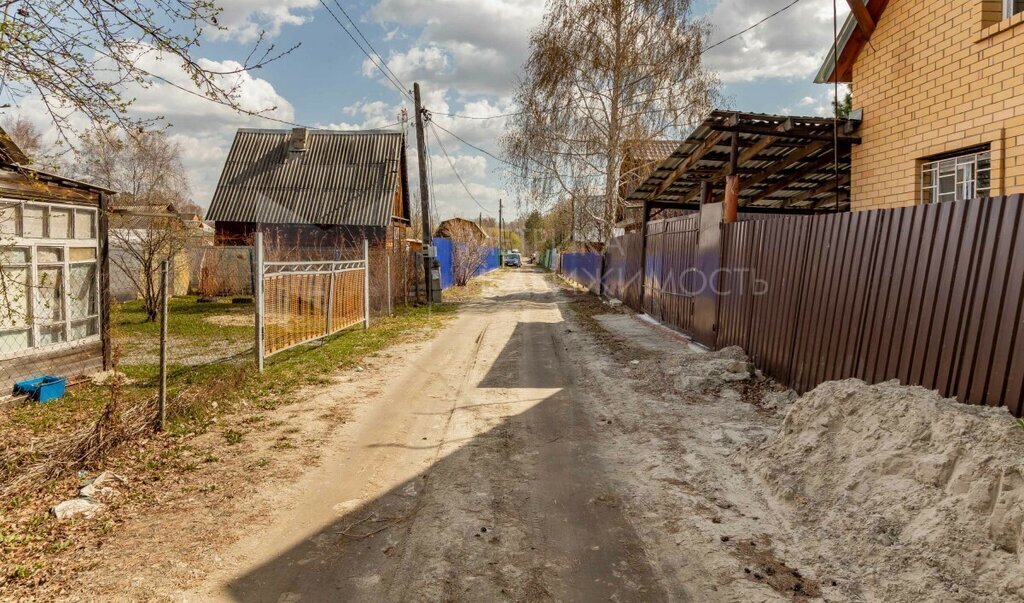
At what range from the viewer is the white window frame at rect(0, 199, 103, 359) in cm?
734

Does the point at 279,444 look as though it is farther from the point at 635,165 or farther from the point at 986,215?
the point at 635,165

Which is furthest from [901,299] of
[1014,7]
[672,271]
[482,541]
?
[672,271]

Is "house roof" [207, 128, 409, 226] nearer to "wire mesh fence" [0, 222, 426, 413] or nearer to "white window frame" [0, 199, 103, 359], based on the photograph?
"wire mesh fence" [0, 222, 426, 413]

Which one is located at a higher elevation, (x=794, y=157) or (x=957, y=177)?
(x=794, y=157)

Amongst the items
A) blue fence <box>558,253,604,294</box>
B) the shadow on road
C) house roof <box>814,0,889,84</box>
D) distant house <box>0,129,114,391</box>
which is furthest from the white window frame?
blue fence <box>558,253,604,294</box>

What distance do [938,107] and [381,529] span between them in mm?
8249

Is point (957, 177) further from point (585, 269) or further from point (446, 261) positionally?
point (585, 269)

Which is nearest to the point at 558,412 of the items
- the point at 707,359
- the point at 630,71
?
the point at 707,359

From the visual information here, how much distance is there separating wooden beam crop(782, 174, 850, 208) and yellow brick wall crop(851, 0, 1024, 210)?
3350 millimetres

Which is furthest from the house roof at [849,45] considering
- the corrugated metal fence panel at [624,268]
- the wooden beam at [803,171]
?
the corrugated metal fence panel at [624,268]

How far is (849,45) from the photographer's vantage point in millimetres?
9148

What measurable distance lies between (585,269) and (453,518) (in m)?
26.3

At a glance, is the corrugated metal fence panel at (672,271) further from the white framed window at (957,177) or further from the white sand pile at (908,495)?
the white sand pile at (908,495)

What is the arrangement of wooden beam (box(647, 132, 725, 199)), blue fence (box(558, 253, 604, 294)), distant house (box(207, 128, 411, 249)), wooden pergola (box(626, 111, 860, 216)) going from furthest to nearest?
blue fence (box(558, 253, 604, 294)) < distant house (box(207, 128, 411, 249)) < wooden beam (box(647, 132, 725, 199)) < wooden pergola (box(626, 111, 860, 216))
